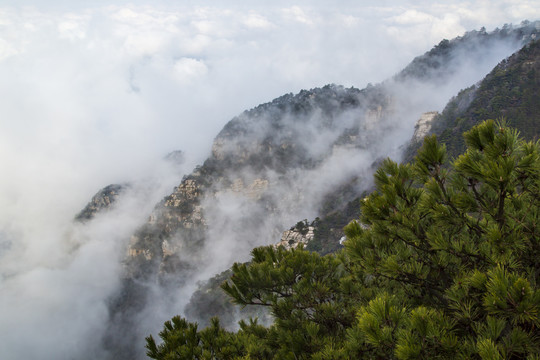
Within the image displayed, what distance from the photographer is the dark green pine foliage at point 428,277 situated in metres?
2.95

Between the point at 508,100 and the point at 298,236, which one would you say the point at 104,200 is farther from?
the point at 508,100

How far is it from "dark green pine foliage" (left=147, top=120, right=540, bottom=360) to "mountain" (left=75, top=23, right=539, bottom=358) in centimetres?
6860

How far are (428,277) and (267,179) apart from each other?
8409 centimetres

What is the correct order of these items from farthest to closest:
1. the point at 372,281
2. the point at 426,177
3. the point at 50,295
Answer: the point at 50,295, the point at 372,281, the point at 426,177

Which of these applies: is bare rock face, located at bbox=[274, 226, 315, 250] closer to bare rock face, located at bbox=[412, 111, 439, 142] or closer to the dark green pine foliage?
bare rock face, located at bbox=[412, 111, 439, 142]

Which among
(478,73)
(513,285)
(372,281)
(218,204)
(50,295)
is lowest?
(372,281)

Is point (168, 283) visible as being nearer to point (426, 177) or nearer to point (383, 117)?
point (383, 117)

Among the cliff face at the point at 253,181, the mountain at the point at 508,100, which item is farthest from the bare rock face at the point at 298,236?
the cliff face at the point at 253,181

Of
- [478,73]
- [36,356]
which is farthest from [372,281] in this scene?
[36,356]

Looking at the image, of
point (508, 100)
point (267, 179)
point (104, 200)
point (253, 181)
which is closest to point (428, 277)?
point (508, 100)

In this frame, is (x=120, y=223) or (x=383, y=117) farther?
(x=120, y=223)

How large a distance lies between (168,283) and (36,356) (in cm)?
7956

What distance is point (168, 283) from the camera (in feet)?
268

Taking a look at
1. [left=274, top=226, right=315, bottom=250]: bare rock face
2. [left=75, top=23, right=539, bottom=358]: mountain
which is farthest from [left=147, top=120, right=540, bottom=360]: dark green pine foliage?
[left=75, top=23, right=539, bottom=358]: mountain
